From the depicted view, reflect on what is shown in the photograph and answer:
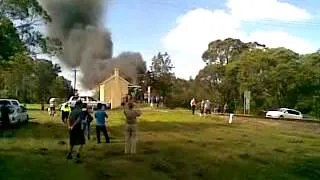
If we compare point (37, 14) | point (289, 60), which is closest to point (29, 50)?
point (37, 14)

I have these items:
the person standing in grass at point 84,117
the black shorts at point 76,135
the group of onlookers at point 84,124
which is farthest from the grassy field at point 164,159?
the person standing in grass at point 84,117

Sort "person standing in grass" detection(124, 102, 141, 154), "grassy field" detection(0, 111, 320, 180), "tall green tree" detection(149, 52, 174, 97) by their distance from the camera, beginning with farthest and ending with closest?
"tall green tree" detection(149, 52, 174, 97) → "person standing in grass" detection(124, 102, 141, 154) → "grassy field" detection(0, 111, 320, 180)

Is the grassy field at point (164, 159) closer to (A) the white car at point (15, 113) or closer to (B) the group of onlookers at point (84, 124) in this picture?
(B) the group of onlookers at point (84, 124)

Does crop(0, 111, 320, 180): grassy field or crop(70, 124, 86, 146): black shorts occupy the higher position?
crop(70, 124, 86, 146): black shorts

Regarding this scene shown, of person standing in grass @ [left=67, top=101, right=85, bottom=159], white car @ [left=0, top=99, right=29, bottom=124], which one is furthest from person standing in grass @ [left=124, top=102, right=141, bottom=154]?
white car @ [left=0, top=99, right=29, bottom=124]

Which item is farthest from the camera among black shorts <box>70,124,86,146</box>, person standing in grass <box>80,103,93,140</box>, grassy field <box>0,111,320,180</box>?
person standing in grass <box>80,103,93,140</box>

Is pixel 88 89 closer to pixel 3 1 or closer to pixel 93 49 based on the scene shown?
pixel 93 49

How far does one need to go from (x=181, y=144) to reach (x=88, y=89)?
8040cm

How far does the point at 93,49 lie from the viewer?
9794cm

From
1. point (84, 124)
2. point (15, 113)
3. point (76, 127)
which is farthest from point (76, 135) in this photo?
point (15, 113)

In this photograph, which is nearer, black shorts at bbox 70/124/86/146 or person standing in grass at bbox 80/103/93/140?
black shorts at bbox 70/124/86/146

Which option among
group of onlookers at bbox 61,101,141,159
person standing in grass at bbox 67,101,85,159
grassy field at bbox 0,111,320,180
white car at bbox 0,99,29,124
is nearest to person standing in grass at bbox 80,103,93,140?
group of onlookers at bbox 61,101,141,159

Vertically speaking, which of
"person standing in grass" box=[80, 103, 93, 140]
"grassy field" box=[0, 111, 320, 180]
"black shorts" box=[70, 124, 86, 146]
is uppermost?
"person standing in grass" box=[80, 103, 93, 140]

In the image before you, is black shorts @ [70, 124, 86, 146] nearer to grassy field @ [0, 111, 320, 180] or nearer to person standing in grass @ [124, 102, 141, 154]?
grassy field @ [0, 111, 320, 180]
